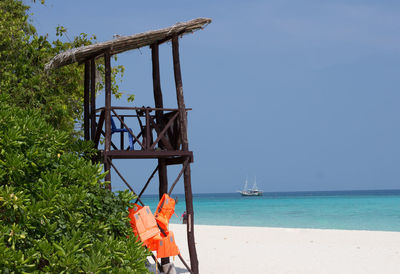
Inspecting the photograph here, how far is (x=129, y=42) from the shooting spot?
10.5 meters

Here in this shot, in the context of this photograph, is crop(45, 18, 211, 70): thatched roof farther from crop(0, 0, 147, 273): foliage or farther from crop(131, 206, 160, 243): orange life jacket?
crop(131, 206, 160, 243): orange life jacket

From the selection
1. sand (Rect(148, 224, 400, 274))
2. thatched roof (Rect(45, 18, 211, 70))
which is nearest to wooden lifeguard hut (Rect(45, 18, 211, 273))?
thatched roof (Rect(45, 18, 211, 70))

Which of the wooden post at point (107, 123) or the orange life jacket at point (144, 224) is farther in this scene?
the wooden post at point (107, 123)

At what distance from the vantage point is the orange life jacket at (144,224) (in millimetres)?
9539

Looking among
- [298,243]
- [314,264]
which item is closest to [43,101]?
[314,264]

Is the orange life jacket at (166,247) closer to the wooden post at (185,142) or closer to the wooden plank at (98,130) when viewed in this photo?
the wooden post at (185,142)

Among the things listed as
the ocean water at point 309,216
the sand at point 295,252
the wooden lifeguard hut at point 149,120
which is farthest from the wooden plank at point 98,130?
the ocean water at point 309,216

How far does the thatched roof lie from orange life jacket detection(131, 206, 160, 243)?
3261 mm

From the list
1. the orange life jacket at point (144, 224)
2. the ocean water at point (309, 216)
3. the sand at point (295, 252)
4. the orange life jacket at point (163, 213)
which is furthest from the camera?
the ocean water at point (309, 216)

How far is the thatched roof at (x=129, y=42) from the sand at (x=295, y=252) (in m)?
5.81

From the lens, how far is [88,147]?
1044 centimetres

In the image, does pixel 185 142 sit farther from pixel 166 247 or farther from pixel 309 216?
pixel 309 216

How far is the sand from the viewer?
14.1 meters

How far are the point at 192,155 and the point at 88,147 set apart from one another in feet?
6.86
